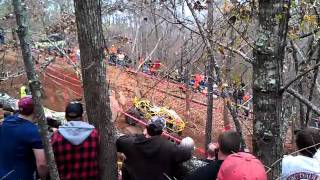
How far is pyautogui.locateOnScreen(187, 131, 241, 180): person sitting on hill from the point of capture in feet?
11.4

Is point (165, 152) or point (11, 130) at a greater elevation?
point (11, 130)

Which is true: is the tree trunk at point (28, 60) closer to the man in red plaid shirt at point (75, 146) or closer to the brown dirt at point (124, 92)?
the man in red plaid shirt at point (75, 146)

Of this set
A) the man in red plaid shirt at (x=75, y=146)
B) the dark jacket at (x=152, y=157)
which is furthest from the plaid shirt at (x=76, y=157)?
the dark jacket at (x=152, y=157)

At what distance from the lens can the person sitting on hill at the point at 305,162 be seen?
375cm

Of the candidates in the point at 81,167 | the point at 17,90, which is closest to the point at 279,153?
the point at 81,167

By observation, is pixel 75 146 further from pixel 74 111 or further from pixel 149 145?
pixel 149 145

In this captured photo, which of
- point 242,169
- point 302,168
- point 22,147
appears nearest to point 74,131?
point 22,147

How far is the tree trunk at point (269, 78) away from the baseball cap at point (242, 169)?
0.42 meters

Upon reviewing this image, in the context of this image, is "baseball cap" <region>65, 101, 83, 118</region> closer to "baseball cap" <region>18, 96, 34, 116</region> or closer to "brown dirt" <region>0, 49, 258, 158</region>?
"baseball cap" <region>18, 96, 34, 116</region>

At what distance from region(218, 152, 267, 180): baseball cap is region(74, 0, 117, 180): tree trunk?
74.4 inches

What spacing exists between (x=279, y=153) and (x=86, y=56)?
6.99ft

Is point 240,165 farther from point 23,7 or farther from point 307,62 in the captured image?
point 307,62

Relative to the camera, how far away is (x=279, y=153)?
11.6 feet

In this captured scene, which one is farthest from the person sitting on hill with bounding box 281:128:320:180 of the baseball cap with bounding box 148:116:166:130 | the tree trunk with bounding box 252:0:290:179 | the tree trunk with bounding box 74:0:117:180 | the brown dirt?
the brown dirt
